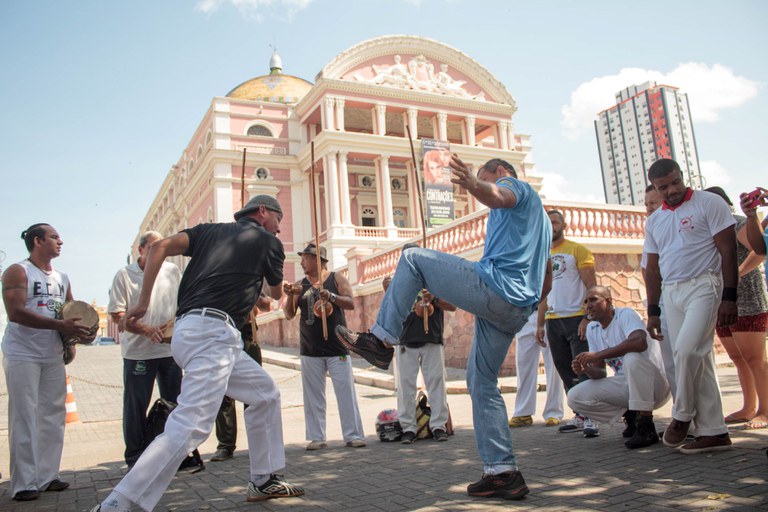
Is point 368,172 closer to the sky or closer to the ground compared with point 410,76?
closer to the ground

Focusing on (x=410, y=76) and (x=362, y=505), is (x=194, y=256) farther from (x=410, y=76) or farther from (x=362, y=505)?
(x=410, y=76)

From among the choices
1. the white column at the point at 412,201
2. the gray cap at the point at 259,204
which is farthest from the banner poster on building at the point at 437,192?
the gray cap at the point at 259,204

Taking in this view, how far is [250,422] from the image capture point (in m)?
3.74

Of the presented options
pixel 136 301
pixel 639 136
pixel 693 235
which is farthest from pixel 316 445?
pixel 639 136

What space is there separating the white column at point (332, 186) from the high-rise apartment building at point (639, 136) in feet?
244

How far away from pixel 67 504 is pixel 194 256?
5.99 feet

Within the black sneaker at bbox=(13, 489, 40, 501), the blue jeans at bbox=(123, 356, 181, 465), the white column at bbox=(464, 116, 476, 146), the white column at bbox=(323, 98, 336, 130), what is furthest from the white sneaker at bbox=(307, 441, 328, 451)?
the white column at bbox=(464, 116, 476, 146)

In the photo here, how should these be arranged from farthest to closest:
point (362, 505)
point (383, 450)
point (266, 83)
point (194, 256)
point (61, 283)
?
point (266, 83) → point (383, 450) → point (61, 283) → point (194, 256) → point (362, 505)

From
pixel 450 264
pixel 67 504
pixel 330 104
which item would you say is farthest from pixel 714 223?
pixel 330 104

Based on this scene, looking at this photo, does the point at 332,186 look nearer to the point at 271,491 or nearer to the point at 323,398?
the point at 323,398

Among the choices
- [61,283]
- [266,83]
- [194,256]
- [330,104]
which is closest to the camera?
[194,256]

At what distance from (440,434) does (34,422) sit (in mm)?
3456

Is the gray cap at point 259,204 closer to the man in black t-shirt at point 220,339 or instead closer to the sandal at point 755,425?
the man in black t-shirt at point 220,339

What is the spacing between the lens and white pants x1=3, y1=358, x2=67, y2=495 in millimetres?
4133
